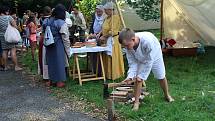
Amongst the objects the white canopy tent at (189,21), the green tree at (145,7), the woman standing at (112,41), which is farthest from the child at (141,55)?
the green tree at (145,7)

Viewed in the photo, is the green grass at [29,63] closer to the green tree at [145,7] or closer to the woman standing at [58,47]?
the woman standing at [58,47]

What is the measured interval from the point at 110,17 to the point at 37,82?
2176 mm

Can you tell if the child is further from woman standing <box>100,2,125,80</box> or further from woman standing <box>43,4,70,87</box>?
woman standing <box>43,4,70,87</box>

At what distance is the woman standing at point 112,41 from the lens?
27.2ft

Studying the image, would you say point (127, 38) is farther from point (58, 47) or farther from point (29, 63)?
point (29, 63)

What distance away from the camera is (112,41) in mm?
8375

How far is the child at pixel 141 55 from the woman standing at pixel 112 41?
7.31ft

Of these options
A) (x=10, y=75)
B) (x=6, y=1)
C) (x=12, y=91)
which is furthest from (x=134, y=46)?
(x=6, y=1)

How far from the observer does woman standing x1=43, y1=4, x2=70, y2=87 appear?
26.8 feet

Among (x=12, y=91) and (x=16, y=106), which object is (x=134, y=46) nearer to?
(x=16, y=106)

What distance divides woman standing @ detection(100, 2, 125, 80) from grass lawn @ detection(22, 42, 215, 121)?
1.28 ft

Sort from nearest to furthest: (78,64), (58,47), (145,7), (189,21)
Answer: (58,47) < (78,64) < (145,7) < (189,21)

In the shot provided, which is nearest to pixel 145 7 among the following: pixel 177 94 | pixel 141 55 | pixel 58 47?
pixel 58 47

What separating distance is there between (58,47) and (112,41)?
106 cm
